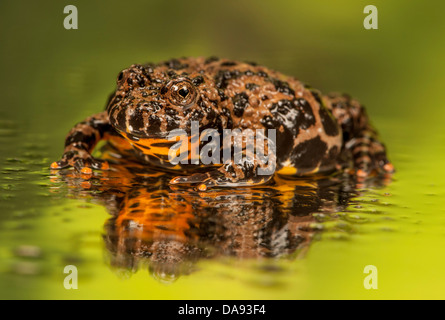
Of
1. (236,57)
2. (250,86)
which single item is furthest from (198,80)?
(236,57)

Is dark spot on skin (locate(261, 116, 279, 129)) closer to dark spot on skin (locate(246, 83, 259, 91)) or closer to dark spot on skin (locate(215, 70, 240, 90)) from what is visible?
dark spot on skin (locate(246, 83, 259, 91))

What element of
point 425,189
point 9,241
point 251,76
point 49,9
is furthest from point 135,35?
point 9,241

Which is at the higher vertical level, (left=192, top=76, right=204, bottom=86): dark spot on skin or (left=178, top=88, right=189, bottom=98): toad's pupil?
(left=192, top=76, right=204, bottom=86): dark spot on skin

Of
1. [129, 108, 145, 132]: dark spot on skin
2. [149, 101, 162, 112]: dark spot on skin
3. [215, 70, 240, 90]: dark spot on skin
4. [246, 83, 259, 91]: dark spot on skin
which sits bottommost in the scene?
[129, 108, 145, 132]: dark spot on skin

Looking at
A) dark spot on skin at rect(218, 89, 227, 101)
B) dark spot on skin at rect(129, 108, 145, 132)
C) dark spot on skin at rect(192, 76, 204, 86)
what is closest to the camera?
dark spot on skin at rect(129, 108, 145, 132)

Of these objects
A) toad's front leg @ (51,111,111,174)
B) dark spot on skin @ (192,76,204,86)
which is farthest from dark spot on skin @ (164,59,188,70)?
toad's front leg @ (51,111,111,174)

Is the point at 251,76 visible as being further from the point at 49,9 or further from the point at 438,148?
the point at 49,9
